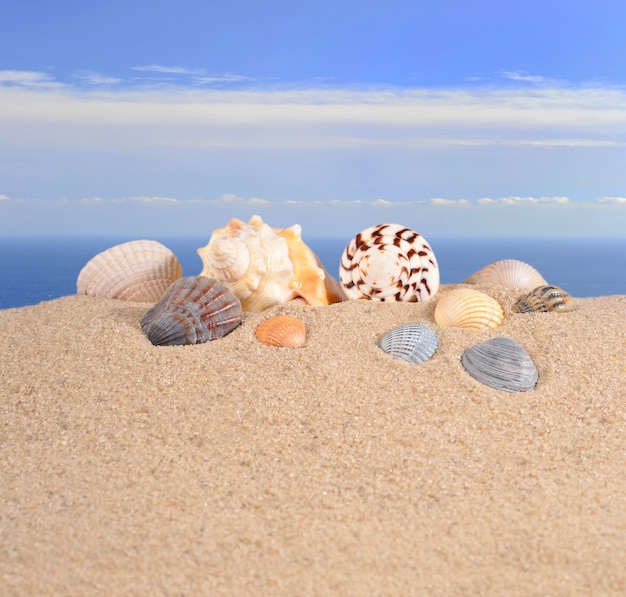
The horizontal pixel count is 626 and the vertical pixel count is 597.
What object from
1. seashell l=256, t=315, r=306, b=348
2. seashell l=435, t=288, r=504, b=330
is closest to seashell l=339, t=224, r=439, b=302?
seashell l=435, t=288, r=504, b=330

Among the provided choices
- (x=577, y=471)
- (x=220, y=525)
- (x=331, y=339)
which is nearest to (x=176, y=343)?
(x=331, y=339)

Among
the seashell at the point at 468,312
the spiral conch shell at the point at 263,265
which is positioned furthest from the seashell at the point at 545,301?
the spiral conch shell at the point at 263,265

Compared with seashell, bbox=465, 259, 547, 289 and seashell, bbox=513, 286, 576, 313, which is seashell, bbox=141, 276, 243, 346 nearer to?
seashell, bbox=513, 286, 576, 313

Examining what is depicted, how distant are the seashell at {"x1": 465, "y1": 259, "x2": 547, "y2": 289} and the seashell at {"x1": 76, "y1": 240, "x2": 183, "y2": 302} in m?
3.35

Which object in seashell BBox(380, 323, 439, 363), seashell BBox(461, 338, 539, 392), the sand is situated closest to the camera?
the sand

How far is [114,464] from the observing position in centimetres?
405

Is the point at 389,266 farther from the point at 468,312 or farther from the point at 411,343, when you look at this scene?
the point at 411,343

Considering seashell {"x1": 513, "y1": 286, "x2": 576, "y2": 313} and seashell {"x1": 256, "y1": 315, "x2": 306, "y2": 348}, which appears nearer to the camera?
seashell {"x1": 256, "y1": 315, "x2": 306, "y2": 348}

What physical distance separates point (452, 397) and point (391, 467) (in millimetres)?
909

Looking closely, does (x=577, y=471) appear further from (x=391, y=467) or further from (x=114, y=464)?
(x=114, y=464)

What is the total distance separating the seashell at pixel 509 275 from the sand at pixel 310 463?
5.99 feet

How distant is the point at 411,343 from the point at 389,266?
1.53m

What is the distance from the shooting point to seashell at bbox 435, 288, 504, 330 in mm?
5559

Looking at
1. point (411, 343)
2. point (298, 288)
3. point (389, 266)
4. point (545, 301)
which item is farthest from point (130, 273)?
point (545, 301)
